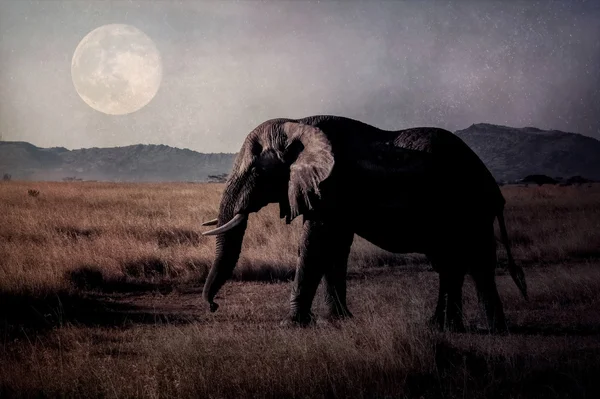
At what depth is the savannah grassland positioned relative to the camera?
17.8 feet

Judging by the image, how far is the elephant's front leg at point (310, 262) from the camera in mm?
7629

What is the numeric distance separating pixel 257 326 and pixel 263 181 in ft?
6.17

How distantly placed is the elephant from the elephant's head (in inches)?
0.6

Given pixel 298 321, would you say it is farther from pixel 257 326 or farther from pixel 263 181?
pixel 263 181

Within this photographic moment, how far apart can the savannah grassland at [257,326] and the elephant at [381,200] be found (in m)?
0.59

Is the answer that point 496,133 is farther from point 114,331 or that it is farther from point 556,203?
point 114,331

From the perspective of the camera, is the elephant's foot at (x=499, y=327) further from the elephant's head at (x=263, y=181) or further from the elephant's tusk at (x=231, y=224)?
the elephant's tusk at (x=231, y=224)

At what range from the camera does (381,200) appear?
25.2 feet

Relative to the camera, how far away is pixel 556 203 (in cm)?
3139

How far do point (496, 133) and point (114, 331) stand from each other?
182m

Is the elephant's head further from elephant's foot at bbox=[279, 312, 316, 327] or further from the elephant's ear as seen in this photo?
elephant's foot at bbox=[279, 312, 316, 327]

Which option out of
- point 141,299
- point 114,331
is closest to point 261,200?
point 114,331

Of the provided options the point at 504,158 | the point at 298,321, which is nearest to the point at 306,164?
the point at 298,321

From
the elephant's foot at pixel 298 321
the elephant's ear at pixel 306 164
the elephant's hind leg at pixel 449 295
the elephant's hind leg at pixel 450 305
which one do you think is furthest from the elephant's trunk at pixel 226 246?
the elephant's hind leg at pixel 450 305
